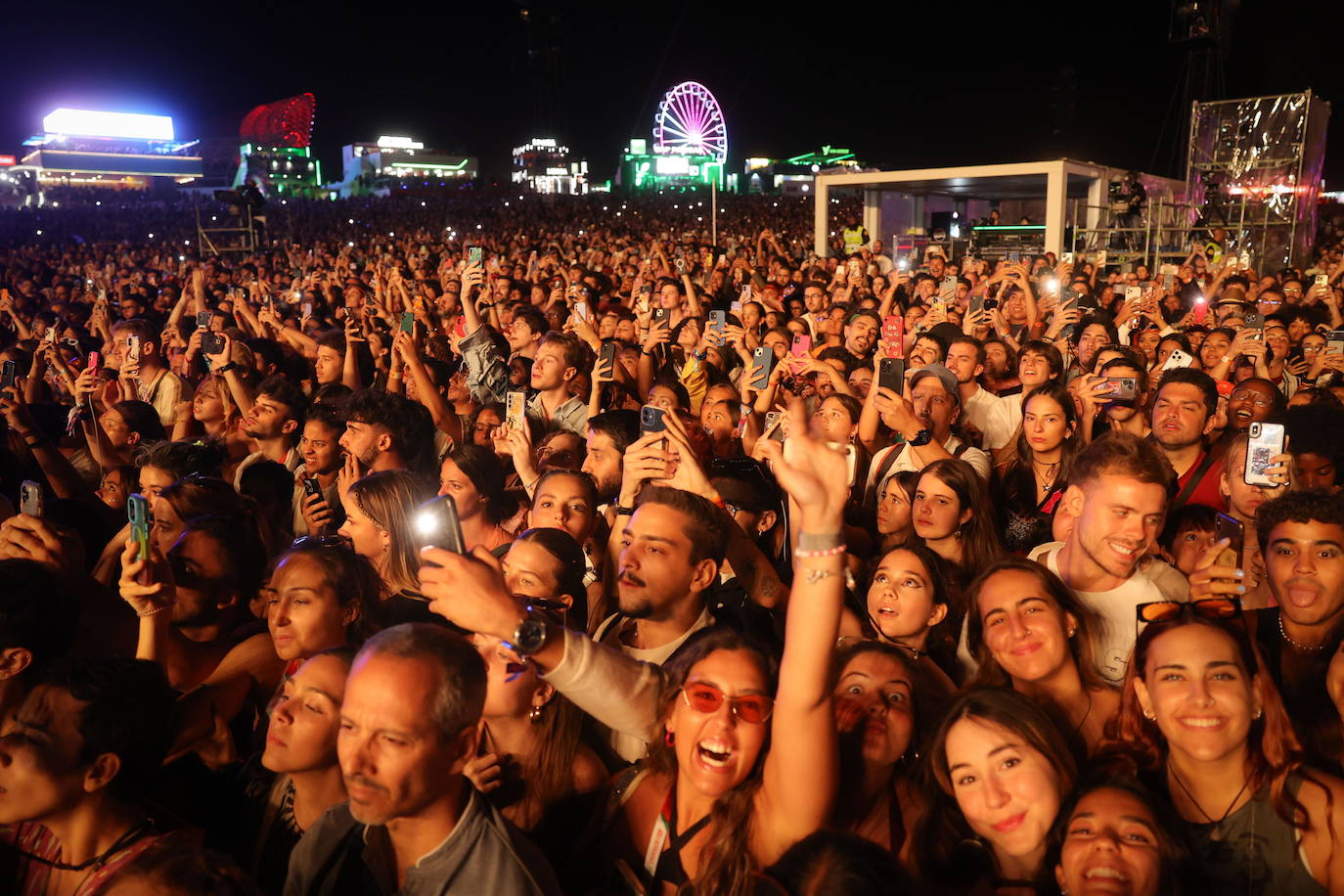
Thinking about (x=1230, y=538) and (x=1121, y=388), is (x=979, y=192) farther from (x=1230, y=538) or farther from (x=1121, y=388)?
(x=1230, y=538)

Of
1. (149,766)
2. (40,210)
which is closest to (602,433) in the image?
(149,766)

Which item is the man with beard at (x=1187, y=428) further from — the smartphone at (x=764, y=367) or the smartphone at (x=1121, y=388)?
the smartphone at (x=764, y=367)

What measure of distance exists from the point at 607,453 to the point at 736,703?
234cm

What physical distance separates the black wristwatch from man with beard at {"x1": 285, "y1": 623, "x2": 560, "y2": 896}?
14cm

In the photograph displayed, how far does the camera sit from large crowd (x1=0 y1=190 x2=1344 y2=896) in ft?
6.27

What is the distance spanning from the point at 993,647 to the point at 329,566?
6.51 ft

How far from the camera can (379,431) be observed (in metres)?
4.64

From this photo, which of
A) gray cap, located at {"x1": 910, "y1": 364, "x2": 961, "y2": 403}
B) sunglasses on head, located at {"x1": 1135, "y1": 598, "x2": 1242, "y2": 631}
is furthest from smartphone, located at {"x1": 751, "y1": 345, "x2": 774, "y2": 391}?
sunglasses on head, located at {"x1": 1135, "y1": 598, "x2": 1242, "y2": 631}

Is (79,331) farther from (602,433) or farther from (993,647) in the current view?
(993,647)

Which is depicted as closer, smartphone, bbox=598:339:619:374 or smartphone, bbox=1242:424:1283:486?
smartphone, bbox=1242:424:1283:486

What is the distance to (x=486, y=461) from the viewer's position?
13.5 ft

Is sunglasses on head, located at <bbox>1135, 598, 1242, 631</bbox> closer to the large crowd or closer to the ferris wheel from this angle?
the large crowd

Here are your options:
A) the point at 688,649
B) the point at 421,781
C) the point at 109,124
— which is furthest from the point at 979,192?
the point at 109,124

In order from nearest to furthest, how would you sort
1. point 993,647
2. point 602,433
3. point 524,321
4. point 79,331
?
point 993,647 → point 602,433 → point 524,321 → point 79,331
